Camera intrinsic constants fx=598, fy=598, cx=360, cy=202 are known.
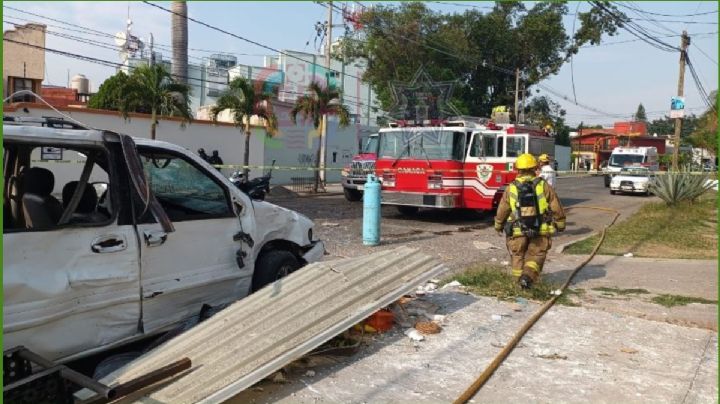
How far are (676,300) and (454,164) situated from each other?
22.6ft

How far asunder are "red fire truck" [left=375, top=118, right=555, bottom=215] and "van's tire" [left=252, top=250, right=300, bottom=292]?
7861 mm

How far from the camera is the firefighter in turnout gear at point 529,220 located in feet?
22.0

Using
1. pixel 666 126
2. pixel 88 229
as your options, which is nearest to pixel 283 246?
pixel 88 229

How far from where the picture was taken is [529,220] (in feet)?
22.0

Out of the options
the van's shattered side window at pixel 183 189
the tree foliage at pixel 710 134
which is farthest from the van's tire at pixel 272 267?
the tree foliage at pixel 710 134

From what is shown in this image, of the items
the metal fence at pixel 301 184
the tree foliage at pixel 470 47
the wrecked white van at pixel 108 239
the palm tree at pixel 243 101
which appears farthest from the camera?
the tree foliage at pixel 470 47

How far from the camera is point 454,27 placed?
120 ft

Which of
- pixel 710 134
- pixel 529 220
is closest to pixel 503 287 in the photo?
pixel 529 220

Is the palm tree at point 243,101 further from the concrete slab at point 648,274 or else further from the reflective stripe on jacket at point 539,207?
the reflective stripe on jacket at point 539,207

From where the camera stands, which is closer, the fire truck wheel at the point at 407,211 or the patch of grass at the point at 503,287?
the patch of grass at the point at 503,287

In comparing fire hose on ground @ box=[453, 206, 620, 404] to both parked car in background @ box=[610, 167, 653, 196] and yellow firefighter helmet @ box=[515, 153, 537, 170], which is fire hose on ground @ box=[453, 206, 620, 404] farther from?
parked car in background @ box=[610, 167, 653, 196]

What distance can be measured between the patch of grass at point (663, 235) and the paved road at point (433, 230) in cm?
72

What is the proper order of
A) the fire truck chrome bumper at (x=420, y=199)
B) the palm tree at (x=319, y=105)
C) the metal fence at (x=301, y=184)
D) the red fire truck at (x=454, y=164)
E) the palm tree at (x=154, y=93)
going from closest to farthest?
the fire truck chrome bumper at (x=420, y=199) < the red fire truck at (x=454, y=164) < the palm tree at (x=154, y=93) < the palm tree at (x=319, y=105) < the metal fence at (x=301, y=184)

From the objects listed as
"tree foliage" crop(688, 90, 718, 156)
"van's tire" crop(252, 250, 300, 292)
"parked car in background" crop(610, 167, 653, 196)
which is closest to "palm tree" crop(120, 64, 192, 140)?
"van's tire" crop(252, 250, 300, 292)
